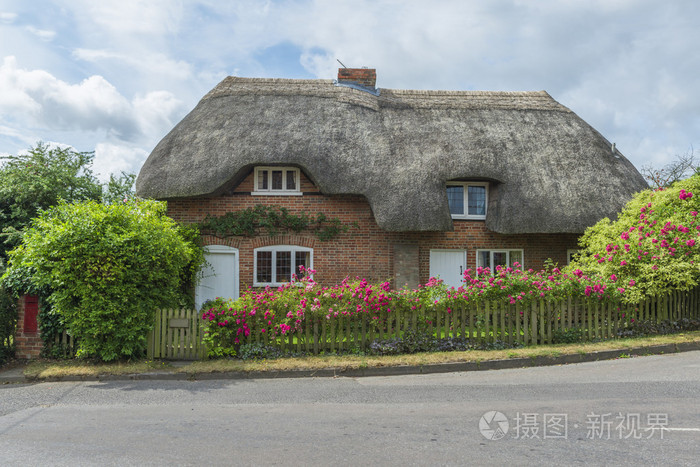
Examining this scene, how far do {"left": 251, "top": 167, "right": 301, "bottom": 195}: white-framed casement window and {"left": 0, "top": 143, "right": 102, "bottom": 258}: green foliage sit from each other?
23.5 feet

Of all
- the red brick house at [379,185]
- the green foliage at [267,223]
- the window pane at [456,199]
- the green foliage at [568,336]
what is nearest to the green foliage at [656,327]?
the green foliage at [568,336]

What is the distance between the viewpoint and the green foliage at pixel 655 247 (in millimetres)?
10750

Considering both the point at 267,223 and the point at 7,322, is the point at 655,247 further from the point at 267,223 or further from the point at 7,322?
the point at 7,322

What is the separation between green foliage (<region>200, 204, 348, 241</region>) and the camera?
46.7ft

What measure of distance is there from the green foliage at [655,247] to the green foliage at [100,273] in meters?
9.60

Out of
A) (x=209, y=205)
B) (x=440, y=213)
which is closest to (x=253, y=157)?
(x=209, y=205)

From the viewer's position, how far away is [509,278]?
10641mm

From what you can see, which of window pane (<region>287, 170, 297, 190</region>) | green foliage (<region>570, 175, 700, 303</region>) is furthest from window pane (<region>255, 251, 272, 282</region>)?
green foliage (<region>570, 175, 700, 303</region>)

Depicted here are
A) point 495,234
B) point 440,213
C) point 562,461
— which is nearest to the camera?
point 562,461

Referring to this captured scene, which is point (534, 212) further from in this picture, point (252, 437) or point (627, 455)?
point (252, 437)

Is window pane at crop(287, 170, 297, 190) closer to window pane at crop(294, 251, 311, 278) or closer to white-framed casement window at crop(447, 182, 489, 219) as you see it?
window pane at crop(294, 251, 311, 278)

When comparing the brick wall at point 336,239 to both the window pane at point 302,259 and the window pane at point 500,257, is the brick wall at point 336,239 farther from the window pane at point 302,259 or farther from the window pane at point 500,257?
the window pane at point 500,257

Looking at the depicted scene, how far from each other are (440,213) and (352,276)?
3081 mm

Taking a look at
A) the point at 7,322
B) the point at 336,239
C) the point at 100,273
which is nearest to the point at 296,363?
the point at 100,273
